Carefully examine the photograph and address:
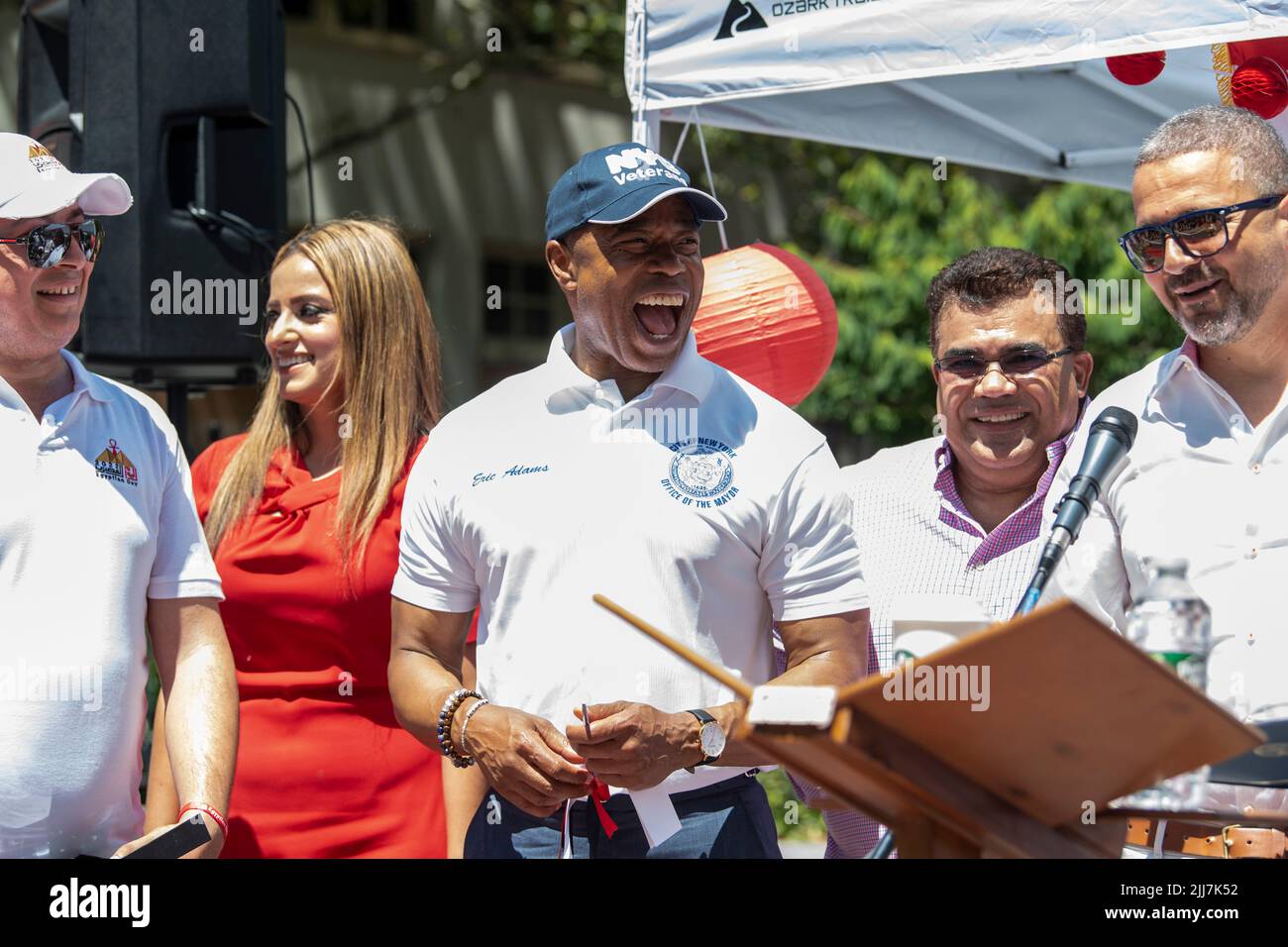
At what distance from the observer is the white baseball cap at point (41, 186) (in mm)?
2959

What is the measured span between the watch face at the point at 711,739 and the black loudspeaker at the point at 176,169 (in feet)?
7.18

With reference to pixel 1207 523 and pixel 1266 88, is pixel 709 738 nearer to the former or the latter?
pixel 1207 523

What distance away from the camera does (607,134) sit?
46.8 feet

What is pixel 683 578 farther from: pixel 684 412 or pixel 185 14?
pixel 185 14

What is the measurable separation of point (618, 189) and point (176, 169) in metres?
1.96

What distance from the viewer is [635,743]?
267 cm

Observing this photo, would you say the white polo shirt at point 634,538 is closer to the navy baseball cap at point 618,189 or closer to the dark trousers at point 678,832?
the dark trousers at point 678,832

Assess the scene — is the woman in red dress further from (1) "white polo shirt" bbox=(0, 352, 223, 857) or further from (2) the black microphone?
(2) the black microphone

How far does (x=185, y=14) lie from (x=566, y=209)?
6.11 ft

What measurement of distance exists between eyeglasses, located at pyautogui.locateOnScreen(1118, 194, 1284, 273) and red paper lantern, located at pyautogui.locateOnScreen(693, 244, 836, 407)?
57.6 inches

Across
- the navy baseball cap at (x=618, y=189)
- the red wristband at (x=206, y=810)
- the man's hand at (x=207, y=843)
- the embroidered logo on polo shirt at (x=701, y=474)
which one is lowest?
the man's hand at (x=207, y=843)

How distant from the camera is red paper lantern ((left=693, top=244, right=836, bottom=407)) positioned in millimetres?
4230

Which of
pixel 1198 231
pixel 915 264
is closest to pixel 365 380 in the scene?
pixel 1198 231

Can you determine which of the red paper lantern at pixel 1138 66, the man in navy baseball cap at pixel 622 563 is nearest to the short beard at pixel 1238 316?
the man in navy baseball cap at pixel 622 563
